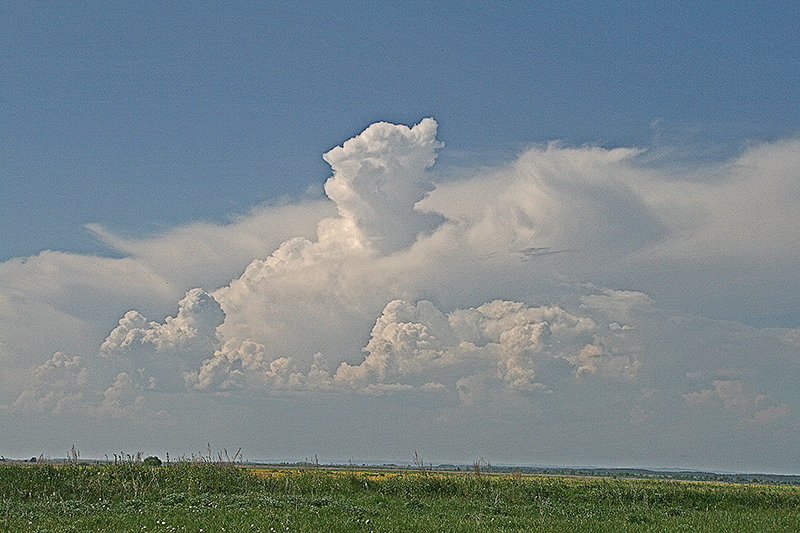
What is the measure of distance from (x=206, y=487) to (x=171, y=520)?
17769 millimetres

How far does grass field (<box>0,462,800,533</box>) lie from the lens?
25.5 m

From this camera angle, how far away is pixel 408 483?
4662 centimetres

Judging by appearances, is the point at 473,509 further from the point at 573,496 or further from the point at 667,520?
the point at 573,496

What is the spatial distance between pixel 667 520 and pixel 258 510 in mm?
18003

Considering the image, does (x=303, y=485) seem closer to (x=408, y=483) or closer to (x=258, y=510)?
(x=408, y=483)

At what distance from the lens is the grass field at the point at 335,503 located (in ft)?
83.7

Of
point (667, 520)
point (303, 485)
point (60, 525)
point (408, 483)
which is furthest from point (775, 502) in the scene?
point (60, 525)

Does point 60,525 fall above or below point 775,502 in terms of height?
above

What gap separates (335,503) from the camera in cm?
3144

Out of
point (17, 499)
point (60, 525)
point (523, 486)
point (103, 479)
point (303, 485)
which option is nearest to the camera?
point (60, 525)

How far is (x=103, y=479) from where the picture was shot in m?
40.9

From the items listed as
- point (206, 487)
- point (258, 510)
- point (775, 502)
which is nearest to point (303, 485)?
point (206, 487)

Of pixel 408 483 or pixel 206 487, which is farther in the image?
pixel 408 483

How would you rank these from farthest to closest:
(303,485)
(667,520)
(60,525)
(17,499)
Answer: (303,485)
(17,499)
(667,520)
(60,525)
